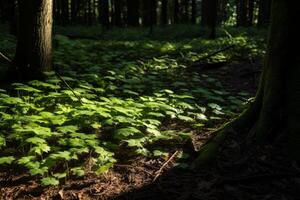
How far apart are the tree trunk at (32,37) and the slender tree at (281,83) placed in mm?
4097

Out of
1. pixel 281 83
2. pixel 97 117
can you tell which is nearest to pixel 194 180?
pixel 281 83

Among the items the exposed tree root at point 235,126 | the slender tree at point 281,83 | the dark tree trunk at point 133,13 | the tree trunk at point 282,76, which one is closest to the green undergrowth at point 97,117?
the exposed tree root at point 235,126

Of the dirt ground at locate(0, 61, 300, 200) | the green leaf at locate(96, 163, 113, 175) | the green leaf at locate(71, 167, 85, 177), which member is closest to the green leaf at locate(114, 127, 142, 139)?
the dirt ground at locate(0, 61, 300, 200)

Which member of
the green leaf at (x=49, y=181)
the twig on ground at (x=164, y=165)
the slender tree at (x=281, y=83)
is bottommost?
the twig on ground at (x=164, y=165)

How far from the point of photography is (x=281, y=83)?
468 cm

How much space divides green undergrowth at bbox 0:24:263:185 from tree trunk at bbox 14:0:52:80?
0.33m

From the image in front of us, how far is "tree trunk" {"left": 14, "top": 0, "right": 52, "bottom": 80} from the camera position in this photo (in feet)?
23.8

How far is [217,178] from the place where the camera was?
13.9 ft

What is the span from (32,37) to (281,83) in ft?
15.8

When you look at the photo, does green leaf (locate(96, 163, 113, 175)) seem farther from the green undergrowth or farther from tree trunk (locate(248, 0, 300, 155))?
tree trunk (locate(248, 0, 300, 155))

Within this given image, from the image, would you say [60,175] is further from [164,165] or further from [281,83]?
[281,83]

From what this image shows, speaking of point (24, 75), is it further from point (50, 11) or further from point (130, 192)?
point (130, 192)

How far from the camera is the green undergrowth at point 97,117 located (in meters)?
4.68

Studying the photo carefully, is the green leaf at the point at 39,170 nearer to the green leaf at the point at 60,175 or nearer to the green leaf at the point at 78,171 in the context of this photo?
the green leaf at the point at 60,175
